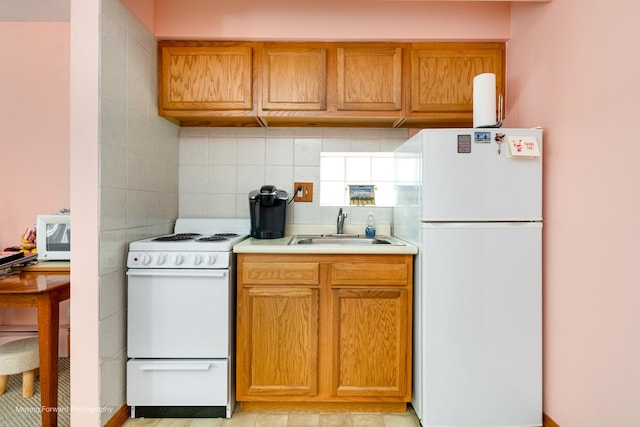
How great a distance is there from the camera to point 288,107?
2.29 metres

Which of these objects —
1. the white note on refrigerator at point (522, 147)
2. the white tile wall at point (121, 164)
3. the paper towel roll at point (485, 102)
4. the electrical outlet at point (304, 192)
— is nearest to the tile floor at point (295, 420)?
the white tile wall at point (121, 164)

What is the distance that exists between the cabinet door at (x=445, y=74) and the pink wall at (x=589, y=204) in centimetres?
33

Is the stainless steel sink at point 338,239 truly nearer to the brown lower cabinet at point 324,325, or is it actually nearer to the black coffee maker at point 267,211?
the black coffee maker at point 267,211

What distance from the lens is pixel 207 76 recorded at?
229cm

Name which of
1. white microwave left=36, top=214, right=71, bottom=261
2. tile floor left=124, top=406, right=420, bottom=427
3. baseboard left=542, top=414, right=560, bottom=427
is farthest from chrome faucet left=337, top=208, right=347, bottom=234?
white microwave left=36, top=214, right=71, bottom=261

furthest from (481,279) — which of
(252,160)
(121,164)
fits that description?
(121,164)

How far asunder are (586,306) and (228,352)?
169 centimetres

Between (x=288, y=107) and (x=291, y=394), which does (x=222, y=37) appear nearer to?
(x=288, y=107)

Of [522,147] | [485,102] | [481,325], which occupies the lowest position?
[481,325]

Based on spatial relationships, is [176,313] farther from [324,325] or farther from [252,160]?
[252,160]

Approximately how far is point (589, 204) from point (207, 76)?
2.12m

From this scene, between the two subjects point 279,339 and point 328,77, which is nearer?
point 279,339

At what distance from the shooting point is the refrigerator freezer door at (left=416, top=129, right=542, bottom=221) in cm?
182

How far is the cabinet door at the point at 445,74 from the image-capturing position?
2270 millimetres
